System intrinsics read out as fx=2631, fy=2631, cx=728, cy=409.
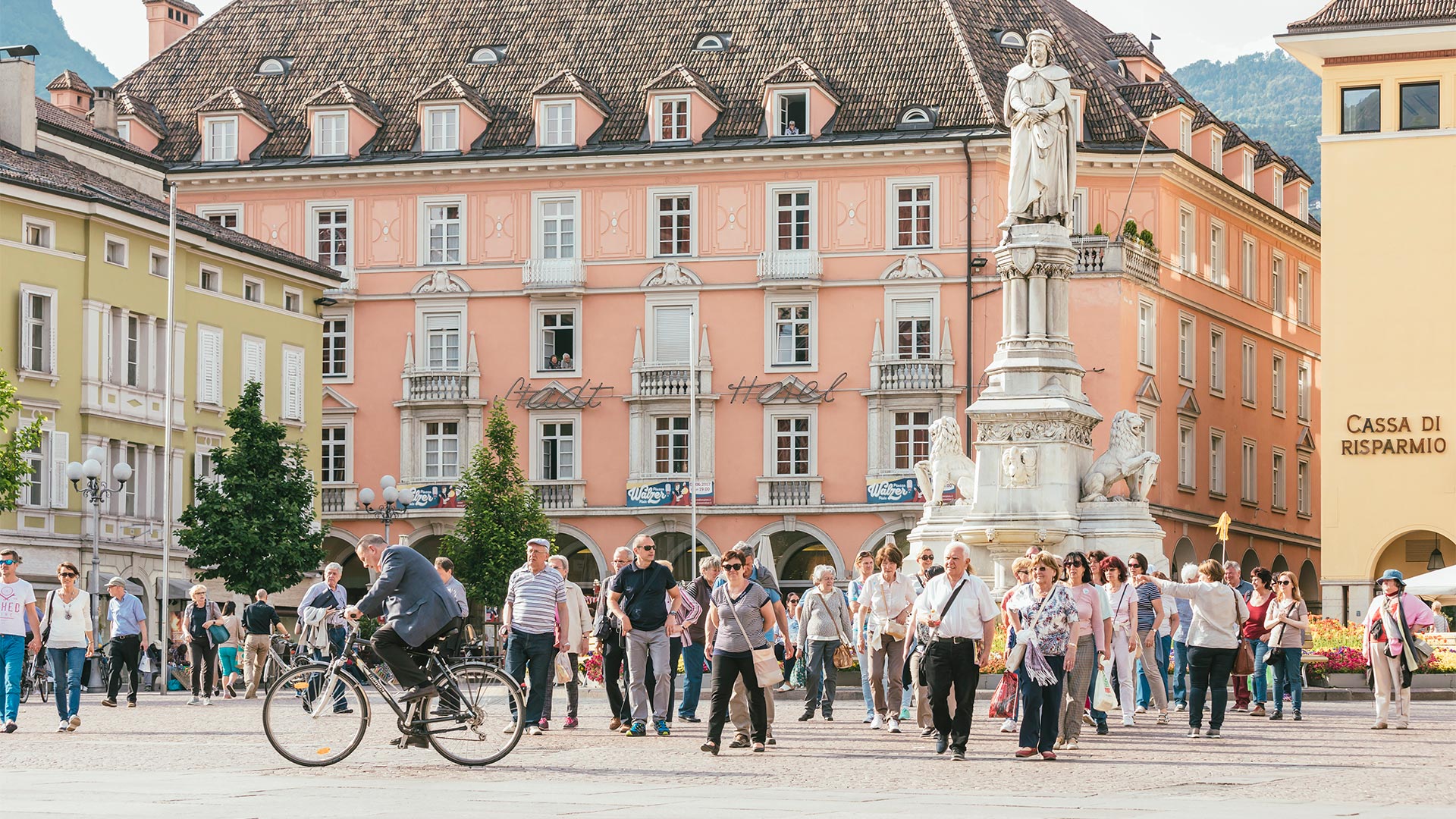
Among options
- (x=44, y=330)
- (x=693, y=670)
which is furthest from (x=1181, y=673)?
(x=44, y=330)

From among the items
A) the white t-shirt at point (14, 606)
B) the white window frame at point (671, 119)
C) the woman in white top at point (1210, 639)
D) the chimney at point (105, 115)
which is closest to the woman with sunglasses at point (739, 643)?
the woman in white top at point (1210, 639)

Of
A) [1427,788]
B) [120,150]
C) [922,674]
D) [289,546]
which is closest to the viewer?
[1427,788]

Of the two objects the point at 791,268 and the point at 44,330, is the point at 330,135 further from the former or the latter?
the point at 44,330

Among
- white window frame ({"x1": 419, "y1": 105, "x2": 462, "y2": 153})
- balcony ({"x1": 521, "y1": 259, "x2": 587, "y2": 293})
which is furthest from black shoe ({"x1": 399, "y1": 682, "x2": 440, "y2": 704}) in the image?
white window frame ({"x1": 419, "y1": 105, "x2": 462, "y2": 153})

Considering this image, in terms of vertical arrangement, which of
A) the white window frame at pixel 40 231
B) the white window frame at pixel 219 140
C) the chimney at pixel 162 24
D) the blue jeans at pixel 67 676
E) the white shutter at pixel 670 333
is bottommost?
the blue jeans at pixel 67 676

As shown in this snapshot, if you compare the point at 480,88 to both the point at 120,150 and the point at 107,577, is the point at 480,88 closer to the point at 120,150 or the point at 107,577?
the point at 120,150

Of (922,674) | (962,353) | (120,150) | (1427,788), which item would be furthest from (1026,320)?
(120,150)

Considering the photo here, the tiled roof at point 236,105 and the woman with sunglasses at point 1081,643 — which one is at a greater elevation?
the tiled roof at point 236,105

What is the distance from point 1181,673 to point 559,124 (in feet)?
138

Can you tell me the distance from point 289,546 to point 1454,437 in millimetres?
25918

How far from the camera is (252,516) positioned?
50750 millimetres

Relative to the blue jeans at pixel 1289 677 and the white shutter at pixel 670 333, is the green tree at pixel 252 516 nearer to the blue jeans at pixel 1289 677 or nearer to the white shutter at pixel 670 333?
the white shutter at pixel 670 333

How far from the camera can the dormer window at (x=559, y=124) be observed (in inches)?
2645

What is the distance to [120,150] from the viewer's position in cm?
6291
